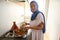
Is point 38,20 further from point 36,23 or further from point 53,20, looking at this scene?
point 53,20

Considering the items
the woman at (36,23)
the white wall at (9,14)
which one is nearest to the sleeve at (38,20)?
the woman at (36,23)

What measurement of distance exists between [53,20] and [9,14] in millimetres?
512

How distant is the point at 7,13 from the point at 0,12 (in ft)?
0.29

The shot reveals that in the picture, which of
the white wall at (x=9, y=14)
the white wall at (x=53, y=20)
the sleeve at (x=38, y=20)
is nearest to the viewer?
the sleeve at (x=38, y=20)

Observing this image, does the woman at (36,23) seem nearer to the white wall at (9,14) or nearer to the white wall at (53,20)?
the white wall at (53,20)

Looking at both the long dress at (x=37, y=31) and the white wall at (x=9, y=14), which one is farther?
the white wall at (x=9, y=14)

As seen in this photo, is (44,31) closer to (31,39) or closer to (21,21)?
(31,39)

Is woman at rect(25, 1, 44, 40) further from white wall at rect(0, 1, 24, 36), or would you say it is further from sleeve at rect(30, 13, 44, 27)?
white wall at rect(0, 1, 24, 36)

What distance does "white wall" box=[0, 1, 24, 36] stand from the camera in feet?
4.82

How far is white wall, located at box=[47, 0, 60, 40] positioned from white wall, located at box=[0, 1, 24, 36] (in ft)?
1.07

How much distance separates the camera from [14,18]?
1.47 m

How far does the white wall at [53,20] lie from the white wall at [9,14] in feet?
1.07

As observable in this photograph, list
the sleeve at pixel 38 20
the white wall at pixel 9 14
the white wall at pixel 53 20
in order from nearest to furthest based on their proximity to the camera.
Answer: the sleeve at pixel 38 20 < the white wall at pixel 53 20 < the white wall at pixel 9 14

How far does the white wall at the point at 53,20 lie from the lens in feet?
4.45
